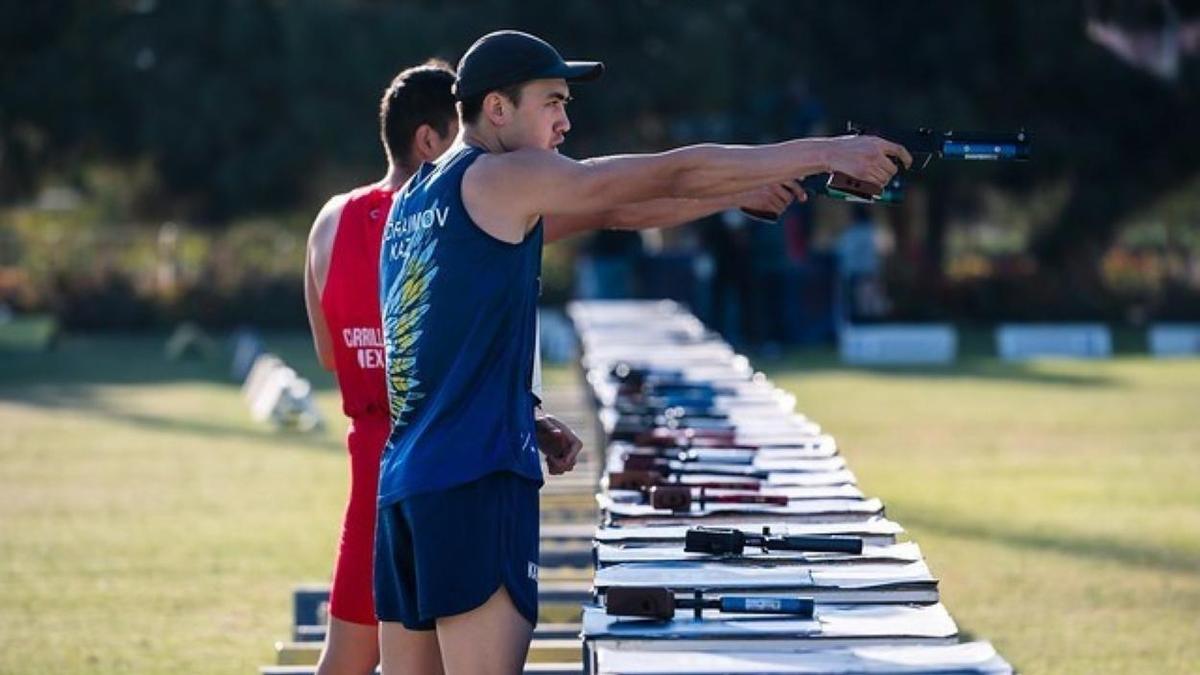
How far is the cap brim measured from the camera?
5457 millimetres

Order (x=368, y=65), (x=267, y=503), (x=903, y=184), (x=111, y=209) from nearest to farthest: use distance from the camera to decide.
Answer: (x=903, y=184), (x=267, y=503), (x=368, y=65), (x=111, y=209)

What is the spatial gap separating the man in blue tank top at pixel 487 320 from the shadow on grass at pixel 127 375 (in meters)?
13.2

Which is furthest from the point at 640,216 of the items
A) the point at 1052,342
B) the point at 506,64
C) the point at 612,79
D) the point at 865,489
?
the point at 612,79

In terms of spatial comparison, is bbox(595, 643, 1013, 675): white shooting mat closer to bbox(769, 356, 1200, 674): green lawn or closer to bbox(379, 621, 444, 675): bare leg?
bbox(379, 621, 444, 675): bare leg

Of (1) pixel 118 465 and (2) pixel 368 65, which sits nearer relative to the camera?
(1) pixel 118 465

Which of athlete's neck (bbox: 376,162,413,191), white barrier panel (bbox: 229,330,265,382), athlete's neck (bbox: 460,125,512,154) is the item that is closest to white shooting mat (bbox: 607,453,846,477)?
athlete's neck (bbox: 376,162,413,191)

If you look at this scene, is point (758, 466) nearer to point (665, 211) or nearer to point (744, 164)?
point (665, 211)

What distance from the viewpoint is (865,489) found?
15.0 m

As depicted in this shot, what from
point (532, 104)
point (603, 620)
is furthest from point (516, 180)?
point (603, 620)

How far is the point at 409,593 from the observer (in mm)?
5512

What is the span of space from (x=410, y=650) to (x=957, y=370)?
21508mm

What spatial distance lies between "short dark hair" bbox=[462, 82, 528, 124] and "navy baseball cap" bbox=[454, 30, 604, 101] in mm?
14

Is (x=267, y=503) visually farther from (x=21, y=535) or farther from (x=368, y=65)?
(x=368, y=65)

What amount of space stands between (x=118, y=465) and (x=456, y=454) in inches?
498
